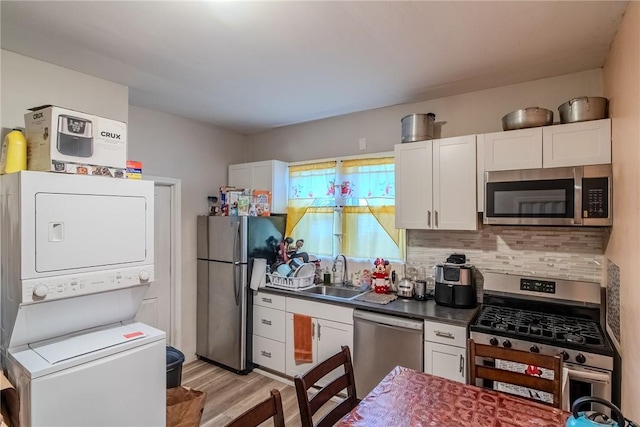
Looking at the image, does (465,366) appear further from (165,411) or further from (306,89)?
(306,89)

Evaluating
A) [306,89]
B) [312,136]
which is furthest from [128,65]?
[312,136]

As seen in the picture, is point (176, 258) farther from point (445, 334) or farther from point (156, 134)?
point (445, 334)

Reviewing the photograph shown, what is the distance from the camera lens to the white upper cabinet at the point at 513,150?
7.74ft

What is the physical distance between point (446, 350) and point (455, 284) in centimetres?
52

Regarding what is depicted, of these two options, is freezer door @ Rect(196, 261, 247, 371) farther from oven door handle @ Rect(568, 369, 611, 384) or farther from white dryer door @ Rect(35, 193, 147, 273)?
oven door handle @ Rect(568, 369, 611, 384)

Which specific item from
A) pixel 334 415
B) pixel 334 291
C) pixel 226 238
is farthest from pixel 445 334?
pixel 226 238

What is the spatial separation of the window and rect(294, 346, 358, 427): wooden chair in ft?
5.50

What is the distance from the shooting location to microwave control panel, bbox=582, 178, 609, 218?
209 cm

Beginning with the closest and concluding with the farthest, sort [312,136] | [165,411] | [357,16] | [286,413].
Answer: [357,16], [165,411], [286,413], [312,136]

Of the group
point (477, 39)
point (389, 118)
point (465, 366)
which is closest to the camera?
point (477, 39)

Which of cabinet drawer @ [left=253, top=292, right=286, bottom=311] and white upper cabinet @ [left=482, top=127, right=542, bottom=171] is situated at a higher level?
white upper cabinet @ [left=482, top=127, right=542, bottom=171]

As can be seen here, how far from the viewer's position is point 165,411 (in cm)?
215

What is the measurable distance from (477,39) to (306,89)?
4.23 feet

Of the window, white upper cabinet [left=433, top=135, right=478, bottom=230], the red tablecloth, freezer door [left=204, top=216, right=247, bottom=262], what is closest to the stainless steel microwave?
white upper cabinet [left=433, top=135, right=478, bottom=230]
